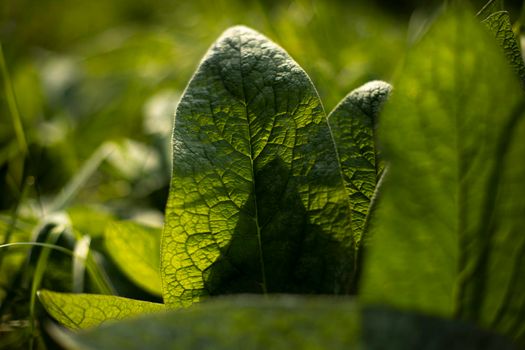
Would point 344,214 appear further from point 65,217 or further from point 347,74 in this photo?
point 347,74

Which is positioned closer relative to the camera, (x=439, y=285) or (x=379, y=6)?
(x=439, y=285)

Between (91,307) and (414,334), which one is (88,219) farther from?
(414,334)

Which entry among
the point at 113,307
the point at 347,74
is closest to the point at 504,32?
the point at 113,307

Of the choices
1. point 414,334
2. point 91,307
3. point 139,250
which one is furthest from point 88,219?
point 414,334

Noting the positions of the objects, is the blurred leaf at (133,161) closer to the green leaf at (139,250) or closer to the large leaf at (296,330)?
the green leaf at (139,250)

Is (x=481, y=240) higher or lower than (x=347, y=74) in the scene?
lower

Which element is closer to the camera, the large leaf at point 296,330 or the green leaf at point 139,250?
the large leaf at point 296,330

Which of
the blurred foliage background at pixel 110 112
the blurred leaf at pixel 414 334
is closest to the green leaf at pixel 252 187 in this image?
the blurred leaf at pixel 414 334
